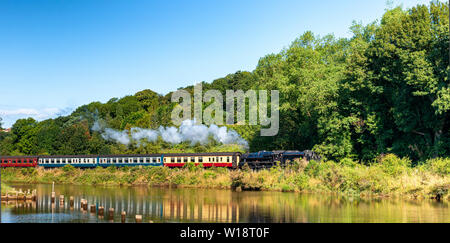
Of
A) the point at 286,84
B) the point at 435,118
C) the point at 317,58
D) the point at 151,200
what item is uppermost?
the point at 317,58

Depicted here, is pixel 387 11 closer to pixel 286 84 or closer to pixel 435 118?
pixel 286 84

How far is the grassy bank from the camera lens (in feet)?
110

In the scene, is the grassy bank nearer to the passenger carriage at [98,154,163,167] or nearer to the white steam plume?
the passenger carriage at [98,154,163,167]

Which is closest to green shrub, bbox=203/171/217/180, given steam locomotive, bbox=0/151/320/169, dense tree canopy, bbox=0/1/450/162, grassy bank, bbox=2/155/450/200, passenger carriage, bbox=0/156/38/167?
grassy bank, bbox=2/155/450/200

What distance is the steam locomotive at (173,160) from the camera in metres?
45.8

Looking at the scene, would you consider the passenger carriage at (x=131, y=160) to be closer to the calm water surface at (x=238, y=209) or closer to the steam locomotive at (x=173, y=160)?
the steam locomotive at (x=173, y=160)

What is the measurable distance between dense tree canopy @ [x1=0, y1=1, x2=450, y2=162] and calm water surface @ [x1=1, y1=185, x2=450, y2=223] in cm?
1096

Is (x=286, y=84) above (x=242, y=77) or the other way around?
the other way around

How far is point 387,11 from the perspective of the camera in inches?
2110

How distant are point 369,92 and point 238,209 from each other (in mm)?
21713

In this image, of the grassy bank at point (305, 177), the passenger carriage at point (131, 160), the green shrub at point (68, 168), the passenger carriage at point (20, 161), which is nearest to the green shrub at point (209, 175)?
the grassy bank at point (305, 177)

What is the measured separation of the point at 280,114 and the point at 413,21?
69.9ft

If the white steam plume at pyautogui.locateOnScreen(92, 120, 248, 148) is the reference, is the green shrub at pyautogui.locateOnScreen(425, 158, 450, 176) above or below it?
below
